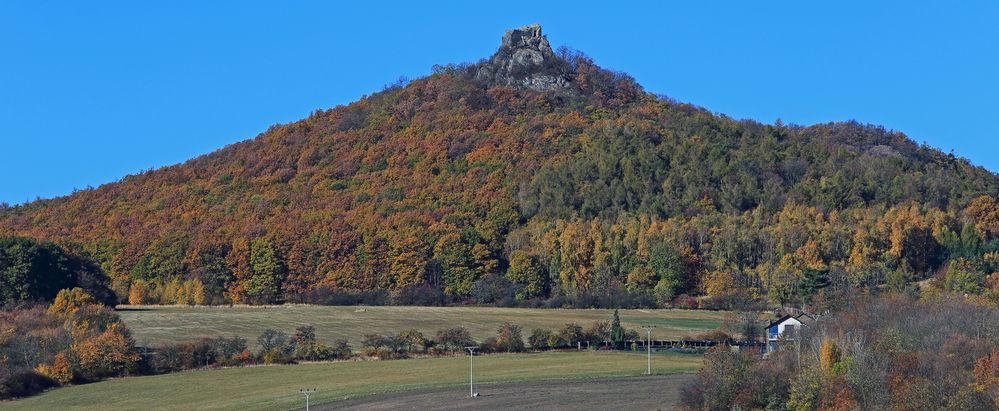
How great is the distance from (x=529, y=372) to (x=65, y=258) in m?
60.9

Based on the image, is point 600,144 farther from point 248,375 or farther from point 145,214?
point 248,375

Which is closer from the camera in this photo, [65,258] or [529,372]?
[529,372]

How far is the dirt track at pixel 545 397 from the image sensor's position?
264 ft

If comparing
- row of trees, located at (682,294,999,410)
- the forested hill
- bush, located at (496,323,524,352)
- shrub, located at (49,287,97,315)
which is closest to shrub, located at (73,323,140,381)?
shrub, located at (49,287,97,315)

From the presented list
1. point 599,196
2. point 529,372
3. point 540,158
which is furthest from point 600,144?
point 529,372

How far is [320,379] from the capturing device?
9544 cm

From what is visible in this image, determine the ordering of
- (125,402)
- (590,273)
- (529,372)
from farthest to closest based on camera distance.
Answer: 1. (590,273)
2. (529,372)
3. (125,402)

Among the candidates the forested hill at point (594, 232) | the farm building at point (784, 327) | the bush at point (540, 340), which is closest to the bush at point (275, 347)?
the bush at point (540, 340)

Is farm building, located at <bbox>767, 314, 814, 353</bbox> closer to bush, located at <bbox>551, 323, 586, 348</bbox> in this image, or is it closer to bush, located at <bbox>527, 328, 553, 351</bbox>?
bush, located at <bbox>551, 323, 586, 348</bbox>

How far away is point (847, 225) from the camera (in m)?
156

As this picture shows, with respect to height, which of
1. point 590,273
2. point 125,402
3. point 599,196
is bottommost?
point 125,402

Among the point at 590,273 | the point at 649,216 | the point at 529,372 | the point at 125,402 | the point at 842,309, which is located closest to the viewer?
the point at 125,402

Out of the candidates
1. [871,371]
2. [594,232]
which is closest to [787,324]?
[871,371]

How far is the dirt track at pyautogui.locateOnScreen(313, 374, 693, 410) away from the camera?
A: 80438 mm
